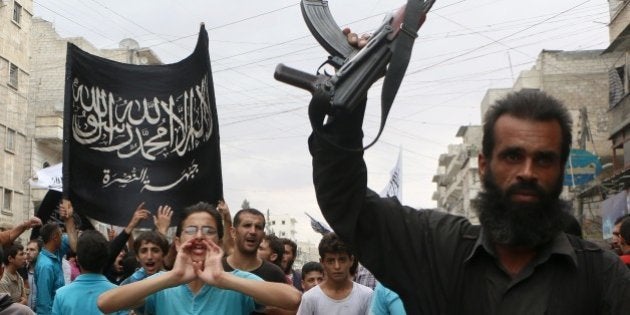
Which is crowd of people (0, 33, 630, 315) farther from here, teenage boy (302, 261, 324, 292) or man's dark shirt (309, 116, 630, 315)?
teenage boy (302, 261, 324, 292)

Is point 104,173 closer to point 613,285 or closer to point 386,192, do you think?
point 386,192

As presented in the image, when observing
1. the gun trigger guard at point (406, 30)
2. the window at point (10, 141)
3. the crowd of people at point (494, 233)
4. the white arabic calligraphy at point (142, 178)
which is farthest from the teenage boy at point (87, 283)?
the window at point (10, 141)

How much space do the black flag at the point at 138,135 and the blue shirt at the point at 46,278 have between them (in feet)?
4.24

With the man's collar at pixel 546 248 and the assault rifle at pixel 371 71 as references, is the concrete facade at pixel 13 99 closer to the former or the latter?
the assault rifle at pixel 371 71

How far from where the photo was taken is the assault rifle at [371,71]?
2328 mm

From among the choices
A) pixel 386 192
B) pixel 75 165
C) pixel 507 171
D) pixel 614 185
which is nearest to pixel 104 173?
pixel 75 165

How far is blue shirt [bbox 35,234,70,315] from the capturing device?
831cm

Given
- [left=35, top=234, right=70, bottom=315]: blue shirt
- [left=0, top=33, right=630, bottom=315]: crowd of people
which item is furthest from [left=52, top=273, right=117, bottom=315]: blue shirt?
[left=0, top=33, right=630, bottom=315]: crowd of people

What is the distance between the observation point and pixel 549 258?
240cm

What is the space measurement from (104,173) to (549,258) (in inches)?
224

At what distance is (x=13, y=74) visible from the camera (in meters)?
33.7

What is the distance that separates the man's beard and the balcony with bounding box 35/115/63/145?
38.1m

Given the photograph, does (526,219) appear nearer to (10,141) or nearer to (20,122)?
(10,141)

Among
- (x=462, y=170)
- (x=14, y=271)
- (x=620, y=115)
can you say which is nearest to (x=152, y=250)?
(x=14, y=271)
